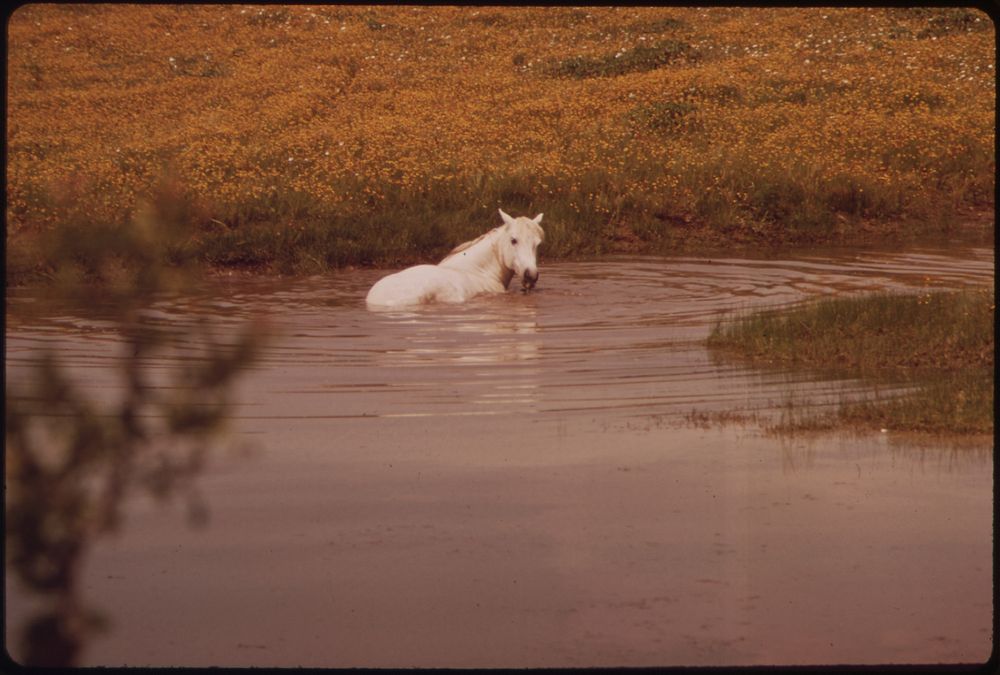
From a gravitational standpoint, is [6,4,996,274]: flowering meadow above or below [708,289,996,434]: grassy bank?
above

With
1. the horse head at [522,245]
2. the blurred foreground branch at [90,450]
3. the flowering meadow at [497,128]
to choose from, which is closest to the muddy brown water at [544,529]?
the blurred foreground branch at [90,450]

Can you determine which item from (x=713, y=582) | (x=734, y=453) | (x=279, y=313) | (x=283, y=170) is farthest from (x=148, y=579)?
(x=283, y=170)

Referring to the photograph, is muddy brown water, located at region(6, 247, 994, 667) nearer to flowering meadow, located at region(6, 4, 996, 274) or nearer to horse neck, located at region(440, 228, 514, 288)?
horse neck, located at region(440, 228, 514, 288)

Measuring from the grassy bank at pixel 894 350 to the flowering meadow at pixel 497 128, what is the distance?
240 inches

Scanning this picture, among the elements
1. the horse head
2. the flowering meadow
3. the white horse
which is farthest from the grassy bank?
the flowering meadow

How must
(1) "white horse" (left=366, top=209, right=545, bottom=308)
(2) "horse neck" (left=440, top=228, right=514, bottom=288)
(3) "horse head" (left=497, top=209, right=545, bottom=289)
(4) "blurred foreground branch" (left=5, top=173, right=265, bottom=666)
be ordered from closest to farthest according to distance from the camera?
(4) "blurred foreground branch" (left=5, top=173, right=265, bottom=666) → (1) "white horse" (left=366, top=209, right=545, bottom=308) → (3) "horse head" (left=497, top=209, right=545, bottom=289) → (2) "horse neck" (left=440, top=228, right=514, bottom=288)

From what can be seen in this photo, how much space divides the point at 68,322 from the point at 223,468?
6896 mm

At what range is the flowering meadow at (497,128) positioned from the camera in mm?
21984

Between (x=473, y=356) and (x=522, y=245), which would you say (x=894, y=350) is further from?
(x=522, y=245)

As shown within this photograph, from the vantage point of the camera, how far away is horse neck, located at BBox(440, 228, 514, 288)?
1769 centimetres

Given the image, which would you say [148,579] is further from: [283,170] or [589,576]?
[283,170]

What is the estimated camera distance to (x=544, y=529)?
8258 mm

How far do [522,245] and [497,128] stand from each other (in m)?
11.3

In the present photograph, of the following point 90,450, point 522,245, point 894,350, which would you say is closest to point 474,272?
point 522,245
